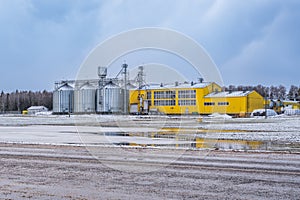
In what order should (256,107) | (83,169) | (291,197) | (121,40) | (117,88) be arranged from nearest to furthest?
1. (291,197)
2. (83,169)
3. (121,40)
4. (117,88)
5. (256,107)

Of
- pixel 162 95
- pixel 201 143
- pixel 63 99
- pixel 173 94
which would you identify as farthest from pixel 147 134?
pixel 63 99

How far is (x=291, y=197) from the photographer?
774 cm

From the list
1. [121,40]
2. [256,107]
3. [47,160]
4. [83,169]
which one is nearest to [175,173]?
[83,169]

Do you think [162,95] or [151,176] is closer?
[151,176]

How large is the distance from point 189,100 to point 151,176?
7703 cm

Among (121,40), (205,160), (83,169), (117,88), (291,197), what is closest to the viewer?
(291,197)

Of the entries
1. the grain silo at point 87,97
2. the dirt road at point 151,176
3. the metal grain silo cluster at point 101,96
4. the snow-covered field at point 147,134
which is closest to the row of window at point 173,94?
the metal grain silo cluster at point 101,96

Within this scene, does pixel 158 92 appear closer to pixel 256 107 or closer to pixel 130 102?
pixel 130 102

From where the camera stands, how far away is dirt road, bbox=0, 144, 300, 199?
8180 mm

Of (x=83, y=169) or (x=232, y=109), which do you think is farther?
(x=232, y=109)

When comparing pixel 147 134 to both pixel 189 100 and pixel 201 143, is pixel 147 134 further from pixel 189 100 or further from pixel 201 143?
pixel 189 100

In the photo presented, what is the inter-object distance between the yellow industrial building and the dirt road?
6495 cm

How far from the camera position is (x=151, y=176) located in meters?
10.3

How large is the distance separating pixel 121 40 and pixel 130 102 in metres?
69.9
